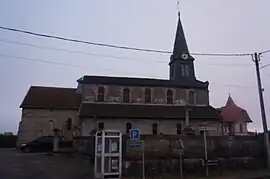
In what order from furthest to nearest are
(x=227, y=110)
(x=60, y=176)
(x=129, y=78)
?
(x=227, y=110) → (x=129, y=78) → (x=60, y=176)

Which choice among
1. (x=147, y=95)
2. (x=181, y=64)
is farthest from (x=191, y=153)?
(x=181, y=64)

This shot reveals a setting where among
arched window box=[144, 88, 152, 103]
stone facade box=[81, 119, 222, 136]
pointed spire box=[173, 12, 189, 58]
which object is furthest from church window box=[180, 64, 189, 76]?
stone facade box=[81, 119, 222, 136]

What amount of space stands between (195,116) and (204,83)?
724cm

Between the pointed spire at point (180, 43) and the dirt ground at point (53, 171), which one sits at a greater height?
the pointed spire at point (180, 43)

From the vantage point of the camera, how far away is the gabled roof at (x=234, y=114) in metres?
47.0

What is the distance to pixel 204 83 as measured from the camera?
143 ft

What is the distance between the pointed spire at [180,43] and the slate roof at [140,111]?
1206cm

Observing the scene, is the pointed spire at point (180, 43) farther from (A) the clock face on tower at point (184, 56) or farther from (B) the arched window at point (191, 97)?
(B) the arched window at point (191, 97)

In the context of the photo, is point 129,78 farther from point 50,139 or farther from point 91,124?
point 50,139

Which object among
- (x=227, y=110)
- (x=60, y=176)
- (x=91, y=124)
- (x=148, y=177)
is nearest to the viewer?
(x=60, y=176)

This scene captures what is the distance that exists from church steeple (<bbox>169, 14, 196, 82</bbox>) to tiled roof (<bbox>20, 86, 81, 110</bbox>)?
49.8ft

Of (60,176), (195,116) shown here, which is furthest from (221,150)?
(195,116)

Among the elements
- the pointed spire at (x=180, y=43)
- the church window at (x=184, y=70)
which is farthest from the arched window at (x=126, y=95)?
the pointed spire at (x=180, y=43)

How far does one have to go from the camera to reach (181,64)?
4825 cm
